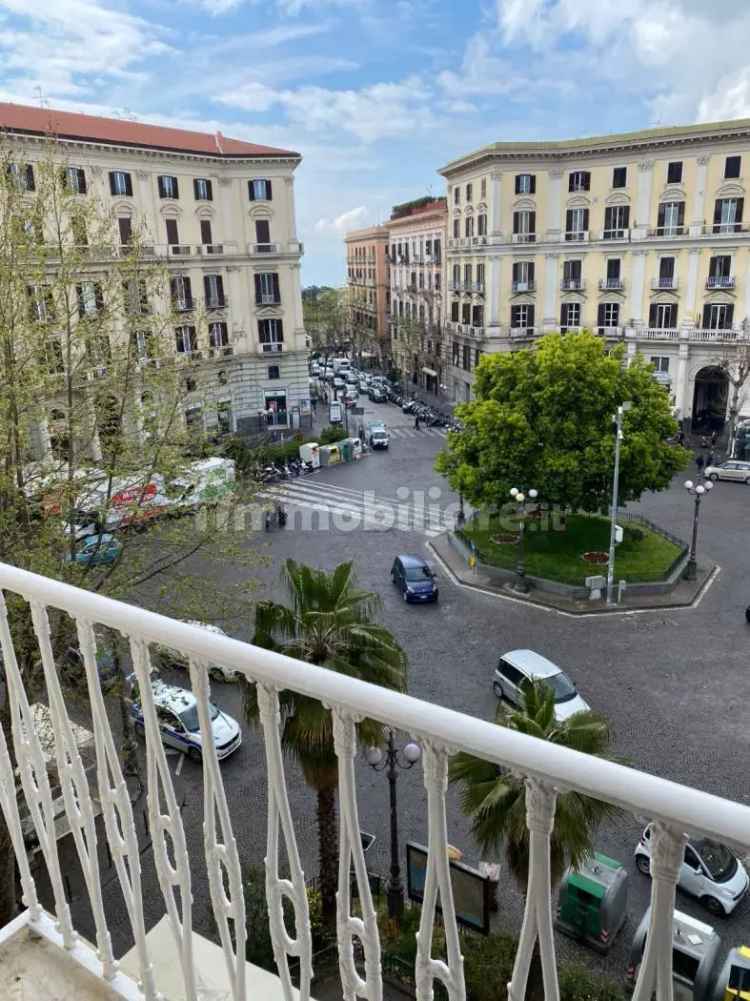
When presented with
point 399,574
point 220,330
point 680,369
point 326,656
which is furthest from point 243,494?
point 680,369

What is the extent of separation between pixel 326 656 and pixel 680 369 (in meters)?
34.0

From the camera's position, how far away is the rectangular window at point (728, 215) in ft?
114

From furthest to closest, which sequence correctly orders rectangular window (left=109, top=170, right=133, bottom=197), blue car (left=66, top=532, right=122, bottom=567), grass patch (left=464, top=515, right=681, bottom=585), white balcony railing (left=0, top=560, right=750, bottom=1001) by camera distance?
1. rectangular window (left=109, top=170, right=133, bottom=197)
2. grass patch (left=464, top=515, right=681, bottom=585)
3. blue car (left=66, top=532, right=122, bottom=567)
4. white balcony railing (left=0, top=560, right=750, bottom=1001)

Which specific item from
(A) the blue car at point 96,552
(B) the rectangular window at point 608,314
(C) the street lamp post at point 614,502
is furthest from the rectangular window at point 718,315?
(A) the blue car at point 96,552

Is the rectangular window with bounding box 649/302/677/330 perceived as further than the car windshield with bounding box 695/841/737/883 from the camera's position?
Yes

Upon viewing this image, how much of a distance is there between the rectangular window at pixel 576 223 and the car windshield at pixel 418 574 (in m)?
25.4

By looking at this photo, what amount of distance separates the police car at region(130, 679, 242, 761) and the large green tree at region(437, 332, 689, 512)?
39.0 feet

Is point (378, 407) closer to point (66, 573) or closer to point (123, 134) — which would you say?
point (123, 134)

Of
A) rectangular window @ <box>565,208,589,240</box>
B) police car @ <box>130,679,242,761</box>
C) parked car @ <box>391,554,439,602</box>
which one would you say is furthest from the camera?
rectangular window @ <box>565,208,589,240</box>

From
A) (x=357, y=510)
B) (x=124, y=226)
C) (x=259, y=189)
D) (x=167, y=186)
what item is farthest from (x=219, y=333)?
(x=357, y=510)

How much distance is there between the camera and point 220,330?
38.0 metres

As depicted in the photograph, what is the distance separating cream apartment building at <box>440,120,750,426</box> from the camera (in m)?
35.4

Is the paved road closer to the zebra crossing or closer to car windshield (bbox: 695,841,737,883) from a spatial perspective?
the zebra crossing

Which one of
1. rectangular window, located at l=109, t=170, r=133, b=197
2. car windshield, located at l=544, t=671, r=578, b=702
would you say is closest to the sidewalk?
car windshield, located at l=544, t=671, r=578, b=702
